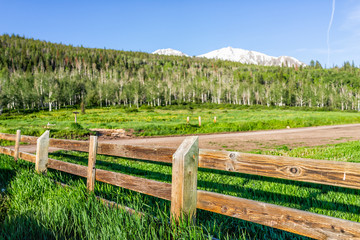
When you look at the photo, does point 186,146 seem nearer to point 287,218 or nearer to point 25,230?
point 287,218

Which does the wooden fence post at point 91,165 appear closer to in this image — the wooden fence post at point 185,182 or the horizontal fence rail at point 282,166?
the horizontal fence rail at point 282,166

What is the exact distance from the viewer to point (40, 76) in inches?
Result: 4247

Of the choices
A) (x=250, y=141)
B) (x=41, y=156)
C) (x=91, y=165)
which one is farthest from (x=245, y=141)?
(x=91, y=165)

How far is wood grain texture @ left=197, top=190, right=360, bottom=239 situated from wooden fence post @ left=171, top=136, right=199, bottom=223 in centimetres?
16

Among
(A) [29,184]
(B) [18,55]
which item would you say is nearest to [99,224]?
(A) [29,184]

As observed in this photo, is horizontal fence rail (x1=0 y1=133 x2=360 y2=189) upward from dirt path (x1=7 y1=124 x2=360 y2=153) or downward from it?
upward

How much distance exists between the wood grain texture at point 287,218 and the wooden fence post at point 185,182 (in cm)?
16

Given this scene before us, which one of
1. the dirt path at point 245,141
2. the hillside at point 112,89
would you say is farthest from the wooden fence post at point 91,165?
the hillside at point 112,89

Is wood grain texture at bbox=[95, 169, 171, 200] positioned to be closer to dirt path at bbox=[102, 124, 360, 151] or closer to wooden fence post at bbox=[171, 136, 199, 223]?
wooden fence post at bbox=[171, 136, 199, 223]

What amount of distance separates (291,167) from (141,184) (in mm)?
2017

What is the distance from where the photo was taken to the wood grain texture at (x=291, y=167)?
2.17 meters

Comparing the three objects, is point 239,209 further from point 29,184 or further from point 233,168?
point 29,184

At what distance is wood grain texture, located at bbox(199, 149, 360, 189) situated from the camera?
2172 millimetres

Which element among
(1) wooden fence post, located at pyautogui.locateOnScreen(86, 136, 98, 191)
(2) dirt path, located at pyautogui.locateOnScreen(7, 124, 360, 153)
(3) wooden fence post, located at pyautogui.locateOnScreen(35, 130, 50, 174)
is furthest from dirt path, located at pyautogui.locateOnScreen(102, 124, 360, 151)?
(1) wooden fence post, located at pyautogui.locateOnScreen(86, 136, 98, 191)
